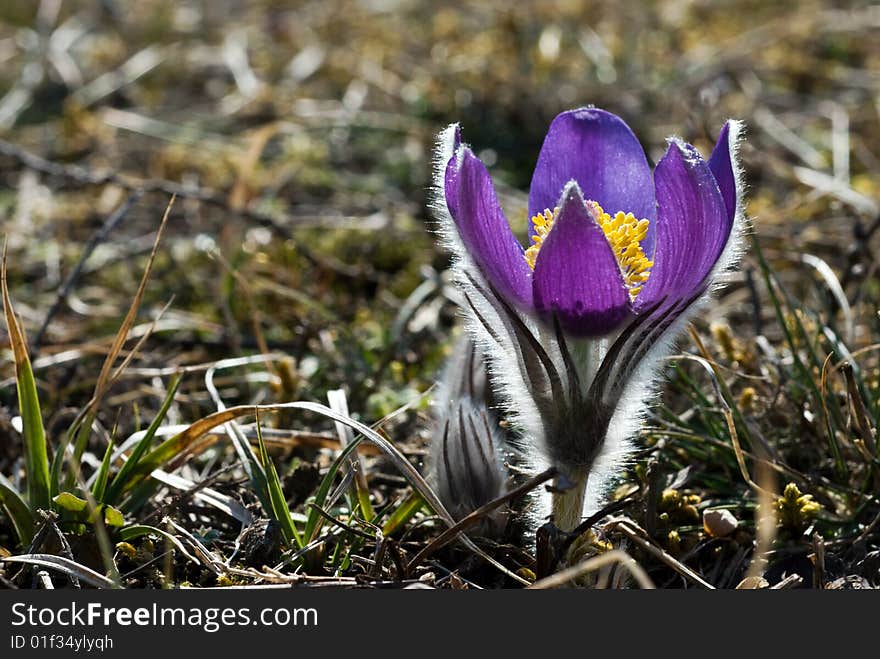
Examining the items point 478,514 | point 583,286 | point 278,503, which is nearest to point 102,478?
point 278,503

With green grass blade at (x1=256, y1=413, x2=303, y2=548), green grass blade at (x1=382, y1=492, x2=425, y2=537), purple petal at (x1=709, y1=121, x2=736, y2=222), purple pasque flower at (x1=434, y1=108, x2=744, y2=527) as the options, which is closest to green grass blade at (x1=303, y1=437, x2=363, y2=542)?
green grass blade at (x1=256, y1=413, x2=303, y2=548)

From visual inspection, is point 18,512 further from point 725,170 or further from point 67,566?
point 725,170

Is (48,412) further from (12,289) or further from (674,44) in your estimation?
(674,44)

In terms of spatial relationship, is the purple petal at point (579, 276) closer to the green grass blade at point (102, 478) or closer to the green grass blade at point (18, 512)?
the green grass blade at point (102, 478)

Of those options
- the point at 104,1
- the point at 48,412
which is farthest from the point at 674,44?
the point at 48,412

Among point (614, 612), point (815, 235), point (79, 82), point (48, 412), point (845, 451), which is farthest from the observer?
point (79, 82)

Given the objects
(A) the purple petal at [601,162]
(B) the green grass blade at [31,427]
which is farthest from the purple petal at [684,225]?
(B) the green grass blade at [31,427]
